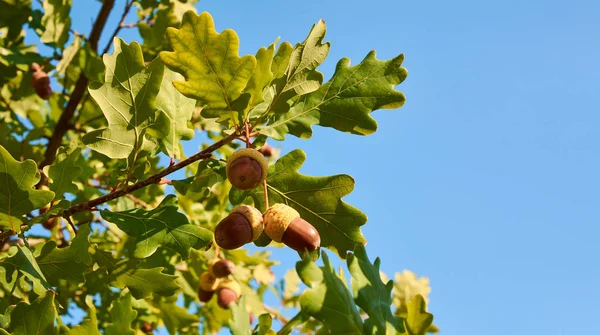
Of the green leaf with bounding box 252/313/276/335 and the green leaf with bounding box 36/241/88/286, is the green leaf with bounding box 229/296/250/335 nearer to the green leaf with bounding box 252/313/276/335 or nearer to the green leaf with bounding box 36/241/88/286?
the green leaf with bounding box 252/313/276/335

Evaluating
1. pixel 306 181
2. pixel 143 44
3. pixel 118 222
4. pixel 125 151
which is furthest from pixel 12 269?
pixel 143 44

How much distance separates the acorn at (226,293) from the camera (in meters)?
3.48

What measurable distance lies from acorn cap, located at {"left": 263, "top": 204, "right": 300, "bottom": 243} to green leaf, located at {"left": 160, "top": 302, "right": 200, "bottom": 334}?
1613 mm

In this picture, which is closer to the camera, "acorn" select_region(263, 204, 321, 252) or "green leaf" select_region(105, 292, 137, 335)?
"acorn" select_region(263, 204, 321, 252)

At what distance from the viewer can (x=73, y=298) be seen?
364 centimetres

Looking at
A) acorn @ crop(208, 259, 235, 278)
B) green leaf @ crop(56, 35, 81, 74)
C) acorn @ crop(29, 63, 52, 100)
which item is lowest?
acorn @ crop(208, 259, 235, 278)

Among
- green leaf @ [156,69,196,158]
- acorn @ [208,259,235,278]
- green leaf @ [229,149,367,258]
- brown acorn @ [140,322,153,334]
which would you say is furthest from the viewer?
brown acorn @ [140,322,153,334]

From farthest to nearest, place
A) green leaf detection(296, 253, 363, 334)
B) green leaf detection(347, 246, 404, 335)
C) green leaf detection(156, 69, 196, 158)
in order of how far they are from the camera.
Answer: green leaf detection(156, 69, 196, 158)
green leaf detection(347, 246, 404, 335)
green leaf detection(296, 253, 363, 334)

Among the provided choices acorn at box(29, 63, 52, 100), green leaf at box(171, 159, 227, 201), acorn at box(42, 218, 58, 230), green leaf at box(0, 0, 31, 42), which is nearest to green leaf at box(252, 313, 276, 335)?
green leaf at box(171, 159, 227, 201)

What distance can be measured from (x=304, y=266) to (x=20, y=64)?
3145mm

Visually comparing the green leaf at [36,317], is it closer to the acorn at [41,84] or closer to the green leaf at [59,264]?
the green leaf at [59,264]

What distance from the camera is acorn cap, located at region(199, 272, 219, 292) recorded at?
3.48 m

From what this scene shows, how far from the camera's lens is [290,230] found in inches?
76.3

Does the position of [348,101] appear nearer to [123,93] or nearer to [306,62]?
[306,62]
